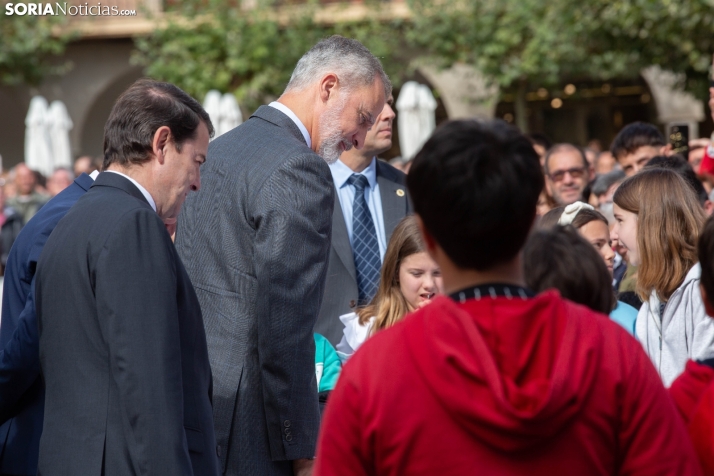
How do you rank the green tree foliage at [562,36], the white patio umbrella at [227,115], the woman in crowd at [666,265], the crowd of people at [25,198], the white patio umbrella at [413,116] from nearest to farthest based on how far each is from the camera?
1. the woman in crowd at [666,265]
2. the crowd of people at [25,198]
3. the white patio umbrella at [227,115]
4. the green tree foliage at [562,36]
5. the white patio umbrella at [413,116]

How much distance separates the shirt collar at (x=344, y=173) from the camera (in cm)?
488

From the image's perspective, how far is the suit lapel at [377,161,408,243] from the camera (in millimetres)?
4918

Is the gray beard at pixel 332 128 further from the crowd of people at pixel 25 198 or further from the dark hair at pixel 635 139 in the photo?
the crowd of people at pixel 25 198

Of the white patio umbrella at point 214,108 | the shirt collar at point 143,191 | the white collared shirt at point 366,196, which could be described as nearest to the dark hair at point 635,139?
the white collared shirt at point 366,196

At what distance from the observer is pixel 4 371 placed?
2930mm

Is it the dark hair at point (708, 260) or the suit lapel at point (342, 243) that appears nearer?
the dark hair at point (708, 260)

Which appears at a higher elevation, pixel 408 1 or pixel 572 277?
pixel 408 1

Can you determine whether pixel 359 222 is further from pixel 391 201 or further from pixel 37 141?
pixel 37 141

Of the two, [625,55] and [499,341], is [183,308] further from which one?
[625,55]

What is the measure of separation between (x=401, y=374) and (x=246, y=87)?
19.9 meters

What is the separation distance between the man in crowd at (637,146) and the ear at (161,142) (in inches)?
182

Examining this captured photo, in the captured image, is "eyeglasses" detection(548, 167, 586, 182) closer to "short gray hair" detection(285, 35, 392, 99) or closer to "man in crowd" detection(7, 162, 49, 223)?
"short gray hair" detection(285, 35, 392, 99)

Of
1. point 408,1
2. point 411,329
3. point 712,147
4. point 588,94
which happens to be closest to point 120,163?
point 411,329

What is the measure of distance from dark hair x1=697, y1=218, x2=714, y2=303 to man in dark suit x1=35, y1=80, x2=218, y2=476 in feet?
4.34
